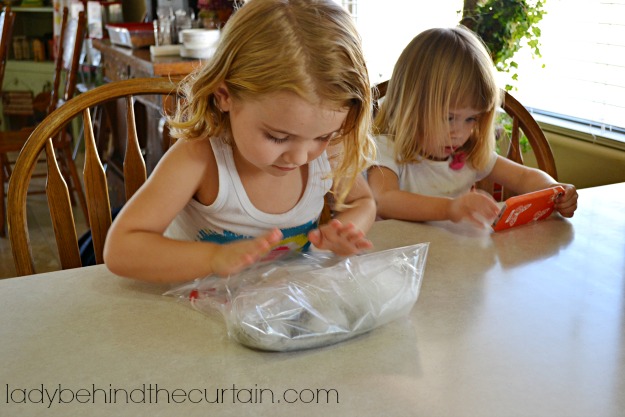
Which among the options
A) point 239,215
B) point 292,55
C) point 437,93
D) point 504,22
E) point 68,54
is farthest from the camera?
point 68,54

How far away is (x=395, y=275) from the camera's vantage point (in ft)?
2.65

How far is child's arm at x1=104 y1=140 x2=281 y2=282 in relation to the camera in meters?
0.85

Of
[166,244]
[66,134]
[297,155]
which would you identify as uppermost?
[297,155]

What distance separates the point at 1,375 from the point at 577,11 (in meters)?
1.93

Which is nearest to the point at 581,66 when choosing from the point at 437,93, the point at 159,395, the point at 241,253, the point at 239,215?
the point at 437,93

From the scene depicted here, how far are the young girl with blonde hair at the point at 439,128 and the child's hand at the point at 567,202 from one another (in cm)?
15

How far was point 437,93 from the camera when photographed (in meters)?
1.36

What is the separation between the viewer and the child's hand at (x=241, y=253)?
81cm

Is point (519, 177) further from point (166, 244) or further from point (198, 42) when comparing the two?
point (198, 42)

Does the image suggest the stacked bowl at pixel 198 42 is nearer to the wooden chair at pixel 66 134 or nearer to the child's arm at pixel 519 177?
the wooden chair at pixel 66 134

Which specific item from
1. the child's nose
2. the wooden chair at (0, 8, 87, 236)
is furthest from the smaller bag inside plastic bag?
the wooden chair at (0, 8, 87, 236)

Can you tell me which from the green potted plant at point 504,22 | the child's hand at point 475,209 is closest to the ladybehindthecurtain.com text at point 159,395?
the child's hand at point 475,209

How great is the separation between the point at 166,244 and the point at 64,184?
1.00 ft

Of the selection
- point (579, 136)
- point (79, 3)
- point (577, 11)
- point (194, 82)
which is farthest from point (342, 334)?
point (79, 3)
